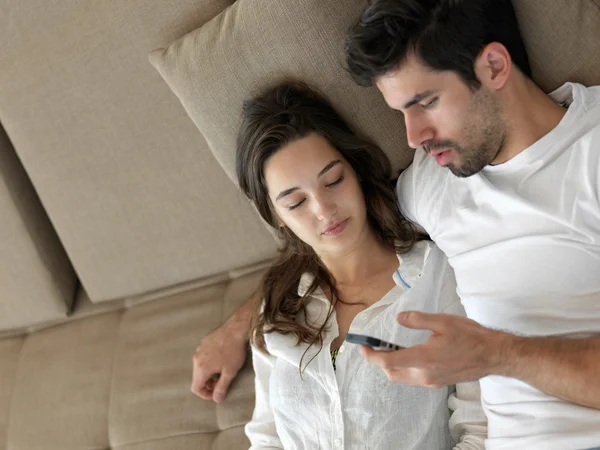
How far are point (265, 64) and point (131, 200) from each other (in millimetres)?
643

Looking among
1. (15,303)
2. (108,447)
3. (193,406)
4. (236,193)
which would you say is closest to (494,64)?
(236,193)

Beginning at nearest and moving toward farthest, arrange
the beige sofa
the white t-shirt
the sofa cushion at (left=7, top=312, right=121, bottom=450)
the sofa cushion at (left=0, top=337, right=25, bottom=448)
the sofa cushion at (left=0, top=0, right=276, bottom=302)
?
the white t-shirt, the beige sofa, the sofa cushion at (left=0, top=0, right=276, bottom=302), the sofa cushion at (left=7, top=312, right=121, bottom=450), the sofa cushion at (left=0, top=337, right=25, bottom=448)

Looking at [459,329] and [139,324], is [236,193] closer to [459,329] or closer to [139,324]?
[139,324]

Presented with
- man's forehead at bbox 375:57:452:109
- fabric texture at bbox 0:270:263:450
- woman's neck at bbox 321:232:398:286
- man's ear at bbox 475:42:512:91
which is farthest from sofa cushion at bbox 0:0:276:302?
man's ear at bbox 475:42:512:91

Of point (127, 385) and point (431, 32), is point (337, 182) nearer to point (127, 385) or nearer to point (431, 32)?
point (431, 32)

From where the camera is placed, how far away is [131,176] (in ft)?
5.91

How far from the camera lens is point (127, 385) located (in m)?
1.89

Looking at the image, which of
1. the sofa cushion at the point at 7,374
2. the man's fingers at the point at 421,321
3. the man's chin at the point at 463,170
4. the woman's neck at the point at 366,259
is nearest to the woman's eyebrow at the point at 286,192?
the woman's neck at the point at 366,259

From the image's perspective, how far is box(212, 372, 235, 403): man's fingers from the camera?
5.53ft

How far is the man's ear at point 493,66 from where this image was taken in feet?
3.89

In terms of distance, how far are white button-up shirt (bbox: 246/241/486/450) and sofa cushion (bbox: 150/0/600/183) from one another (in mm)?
304

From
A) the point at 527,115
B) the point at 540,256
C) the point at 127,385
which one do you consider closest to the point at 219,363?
the point at 127,385

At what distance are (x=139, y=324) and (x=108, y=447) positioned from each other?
36 cm

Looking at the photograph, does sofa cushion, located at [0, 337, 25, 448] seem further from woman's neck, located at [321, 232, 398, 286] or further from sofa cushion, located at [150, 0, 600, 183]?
woman's neck, located at [321, 232, 398, 286]
